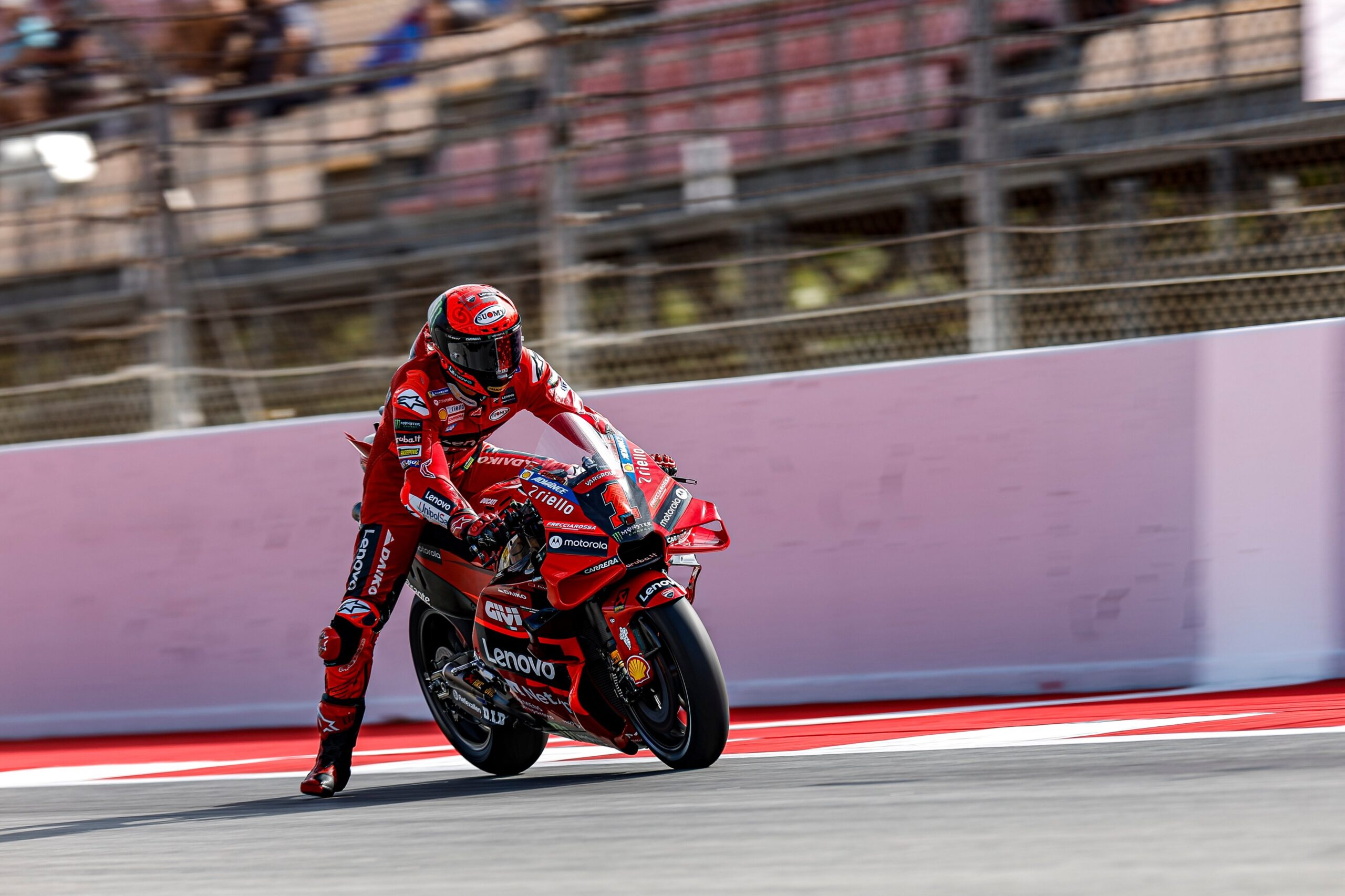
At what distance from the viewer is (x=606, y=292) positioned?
738 centimetres

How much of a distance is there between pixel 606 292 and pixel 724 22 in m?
1.29

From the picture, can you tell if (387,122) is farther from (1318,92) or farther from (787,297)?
(1318,92)

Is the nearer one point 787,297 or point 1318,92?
point 1318,92

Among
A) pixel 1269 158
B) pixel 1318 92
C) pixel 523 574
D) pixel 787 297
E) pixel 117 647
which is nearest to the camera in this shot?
pixel 523 574

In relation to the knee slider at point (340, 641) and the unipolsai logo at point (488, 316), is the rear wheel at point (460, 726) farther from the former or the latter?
the unipolsai logo at point (488, 316)

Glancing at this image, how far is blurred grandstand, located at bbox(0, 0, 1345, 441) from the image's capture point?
6.54m

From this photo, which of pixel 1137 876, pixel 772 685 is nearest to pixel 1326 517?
pixel 772 685

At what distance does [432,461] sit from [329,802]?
112 cm

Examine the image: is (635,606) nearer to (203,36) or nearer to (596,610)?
(596,610)

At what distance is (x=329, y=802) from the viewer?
5.18 m

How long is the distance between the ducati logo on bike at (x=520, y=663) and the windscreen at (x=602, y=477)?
56cm

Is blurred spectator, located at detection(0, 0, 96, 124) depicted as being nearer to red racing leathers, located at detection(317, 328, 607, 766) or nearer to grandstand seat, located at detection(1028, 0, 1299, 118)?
red racing leathers, located at detection(317, 328, 607, 766)

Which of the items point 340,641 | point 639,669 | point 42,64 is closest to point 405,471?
point 340,641

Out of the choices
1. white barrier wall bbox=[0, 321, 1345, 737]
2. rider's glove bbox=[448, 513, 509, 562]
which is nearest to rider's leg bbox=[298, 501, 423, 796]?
rider's glove bbox=[448, 513, 509, 562]
